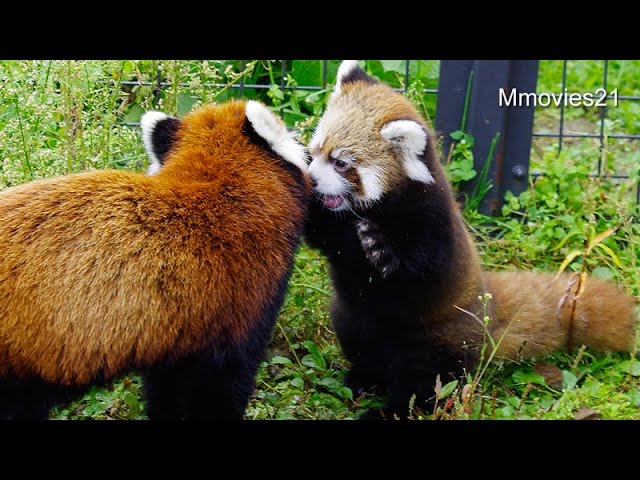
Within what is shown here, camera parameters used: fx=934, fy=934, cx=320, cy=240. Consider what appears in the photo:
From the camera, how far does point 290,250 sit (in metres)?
3.50

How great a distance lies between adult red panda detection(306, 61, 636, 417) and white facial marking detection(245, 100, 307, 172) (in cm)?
29

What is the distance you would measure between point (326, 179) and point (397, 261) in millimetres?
464

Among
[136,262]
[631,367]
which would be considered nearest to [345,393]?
[631,367]

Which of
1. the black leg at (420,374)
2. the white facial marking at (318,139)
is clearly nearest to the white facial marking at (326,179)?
the white facial marking at (318,139)

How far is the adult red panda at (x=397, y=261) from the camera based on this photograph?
12.7 feet

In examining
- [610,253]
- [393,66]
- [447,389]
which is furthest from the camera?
[393,66]

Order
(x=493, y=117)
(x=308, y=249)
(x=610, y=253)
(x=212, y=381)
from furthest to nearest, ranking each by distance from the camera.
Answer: (x=493, y=117) → (x=610, y=253) → (x=308, y=249) → (x=212, y=381)

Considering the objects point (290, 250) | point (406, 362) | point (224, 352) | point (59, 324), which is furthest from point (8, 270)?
point (406, 362)

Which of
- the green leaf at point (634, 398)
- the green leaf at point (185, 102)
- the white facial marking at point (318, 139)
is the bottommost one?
the green leaf at point (634, 398)

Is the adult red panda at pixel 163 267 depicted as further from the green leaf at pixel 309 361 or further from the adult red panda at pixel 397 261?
the green leaf at pixel 309 361

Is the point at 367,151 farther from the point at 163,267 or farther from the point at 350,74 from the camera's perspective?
the point at 163,267

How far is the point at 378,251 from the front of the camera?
12.6ft

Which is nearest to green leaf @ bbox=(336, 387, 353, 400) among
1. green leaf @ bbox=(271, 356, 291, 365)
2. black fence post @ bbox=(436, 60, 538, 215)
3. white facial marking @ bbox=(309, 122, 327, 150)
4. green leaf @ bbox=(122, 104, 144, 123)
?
green leaf @ bbox=(271, 356, 291, 365)
